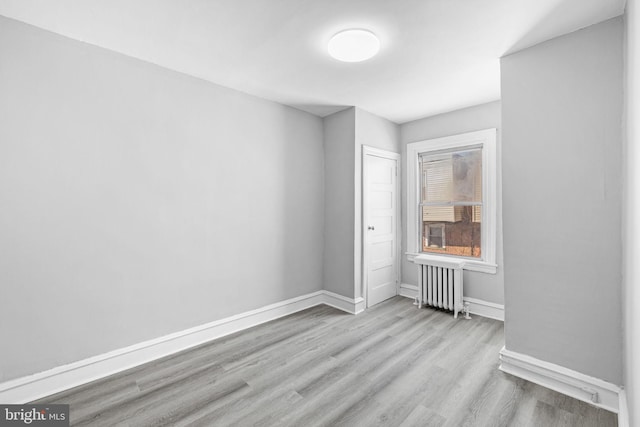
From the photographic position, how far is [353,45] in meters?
2.21

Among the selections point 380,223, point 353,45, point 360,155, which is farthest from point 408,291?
point 353,45

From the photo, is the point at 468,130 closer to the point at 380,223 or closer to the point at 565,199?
the point at 380,223

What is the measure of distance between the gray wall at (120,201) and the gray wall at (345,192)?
770 mm

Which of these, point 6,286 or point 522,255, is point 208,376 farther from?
point 522,255

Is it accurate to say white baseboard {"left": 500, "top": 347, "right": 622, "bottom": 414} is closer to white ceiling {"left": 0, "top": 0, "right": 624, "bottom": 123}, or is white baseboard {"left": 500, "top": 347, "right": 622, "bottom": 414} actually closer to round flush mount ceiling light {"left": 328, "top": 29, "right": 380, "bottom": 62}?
white ceiling {"left": 0, "top": 0, "right": 624, "bottom": 123}

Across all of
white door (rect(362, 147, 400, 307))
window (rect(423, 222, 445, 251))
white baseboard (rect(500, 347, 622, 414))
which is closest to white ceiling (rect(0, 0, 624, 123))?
white door (rect(362, 147, 400, 307))

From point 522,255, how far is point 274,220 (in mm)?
2521

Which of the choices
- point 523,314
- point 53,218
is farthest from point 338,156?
point 53,218

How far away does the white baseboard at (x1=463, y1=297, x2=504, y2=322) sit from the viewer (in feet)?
11.2

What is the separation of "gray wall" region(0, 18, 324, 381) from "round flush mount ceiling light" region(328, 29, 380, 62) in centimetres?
137
